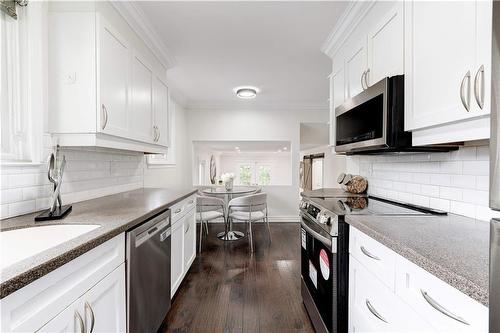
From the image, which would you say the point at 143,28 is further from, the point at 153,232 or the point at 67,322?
the point at 67,322

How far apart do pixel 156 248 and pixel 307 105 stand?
13.6 feet

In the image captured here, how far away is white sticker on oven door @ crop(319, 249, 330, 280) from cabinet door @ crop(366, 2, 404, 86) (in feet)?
3.76

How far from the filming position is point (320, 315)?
1.60 metres

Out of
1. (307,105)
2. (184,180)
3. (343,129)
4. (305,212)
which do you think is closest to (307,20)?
(343,129)

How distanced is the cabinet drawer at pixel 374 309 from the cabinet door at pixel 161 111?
2.20 meters

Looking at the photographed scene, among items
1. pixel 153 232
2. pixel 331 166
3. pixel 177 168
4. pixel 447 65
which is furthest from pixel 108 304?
pixel 331 166

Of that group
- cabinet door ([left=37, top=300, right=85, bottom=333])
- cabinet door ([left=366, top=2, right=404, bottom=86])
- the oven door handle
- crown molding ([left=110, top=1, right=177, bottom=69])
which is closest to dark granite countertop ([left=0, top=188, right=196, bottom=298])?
cabinet door ([left=37, top=300, right=85, bottom=333])

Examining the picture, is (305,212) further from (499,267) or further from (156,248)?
(499,267)

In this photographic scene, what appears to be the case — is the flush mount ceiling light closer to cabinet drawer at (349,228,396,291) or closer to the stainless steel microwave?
the stainless steel microwave

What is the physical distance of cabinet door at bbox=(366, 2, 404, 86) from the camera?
142 cm

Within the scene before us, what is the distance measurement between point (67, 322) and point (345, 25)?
252 centimetres

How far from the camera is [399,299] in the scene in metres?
0.91

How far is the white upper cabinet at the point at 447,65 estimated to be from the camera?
908mm

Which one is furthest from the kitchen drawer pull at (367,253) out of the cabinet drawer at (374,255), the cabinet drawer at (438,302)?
the cabinet drawer at (438,302)
